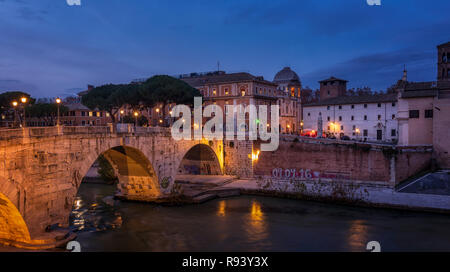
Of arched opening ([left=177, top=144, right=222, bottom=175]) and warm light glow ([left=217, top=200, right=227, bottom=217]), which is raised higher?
arched opening ([left=177, top=144, right=222, bottom=175])

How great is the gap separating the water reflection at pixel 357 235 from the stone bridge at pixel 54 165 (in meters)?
15.0

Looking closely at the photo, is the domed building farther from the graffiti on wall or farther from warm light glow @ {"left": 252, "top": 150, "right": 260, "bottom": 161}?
the graffiti on wall

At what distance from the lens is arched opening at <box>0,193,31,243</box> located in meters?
15.3

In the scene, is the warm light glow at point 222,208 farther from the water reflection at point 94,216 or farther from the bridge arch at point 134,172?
the water reflection at point 94,216

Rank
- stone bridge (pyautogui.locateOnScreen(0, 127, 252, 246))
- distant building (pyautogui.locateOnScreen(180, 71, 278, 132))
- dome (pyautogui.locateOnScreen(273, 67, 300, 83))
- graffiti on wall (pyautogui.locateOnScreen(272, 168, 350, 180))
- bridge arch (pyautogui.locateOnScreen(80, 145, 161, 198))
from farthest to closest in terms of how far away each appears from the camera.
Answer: dome (pyautogui.locateOnScreen(273, 67, 300, 83)) < distant building (pyautogui.locateOnScreen(180, 71, 278, 132)) < graffiti on wall (pyautogui.locateOnScreen(272, 168, 350, 180)) < bridge arch (pyautogui.locateOnScreen(80, 145, 161, 198)) < stone bridge (pyautogui.locateOnScreen(0, 127, 252, 246))

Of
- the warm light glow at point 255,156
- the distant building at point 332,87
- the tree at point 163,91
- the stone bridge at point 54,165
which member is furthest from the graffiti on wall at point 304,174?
the distant building at point 332,87

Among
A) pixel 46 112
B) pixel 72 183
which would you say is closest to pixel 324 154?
pixel 72 183

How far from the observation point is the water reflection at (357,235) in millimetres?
19266

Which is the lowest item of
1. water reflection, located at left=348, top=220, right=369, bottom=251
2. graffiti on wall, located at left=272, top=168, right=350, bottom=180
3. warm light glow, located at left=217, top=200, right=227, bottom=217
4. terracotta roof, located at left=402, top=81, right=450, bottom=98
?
water reflection, located at left=348, top=220, right=369, bottom=251

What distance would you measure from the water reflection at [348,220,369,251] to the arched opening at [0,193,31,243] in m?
16.3

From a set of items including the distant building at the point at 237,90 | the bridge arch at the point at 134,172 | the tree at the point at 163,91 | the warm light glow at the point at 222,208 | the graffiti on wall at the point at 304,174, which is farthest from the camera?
the distant building at the point at 237,90

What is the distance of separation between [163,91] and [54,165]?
30.0m

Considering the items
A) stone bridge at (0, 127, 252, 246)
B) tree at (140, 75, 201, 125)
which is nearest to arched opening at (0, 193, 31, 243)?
stone bridge at (0, 127, 252, 246)
